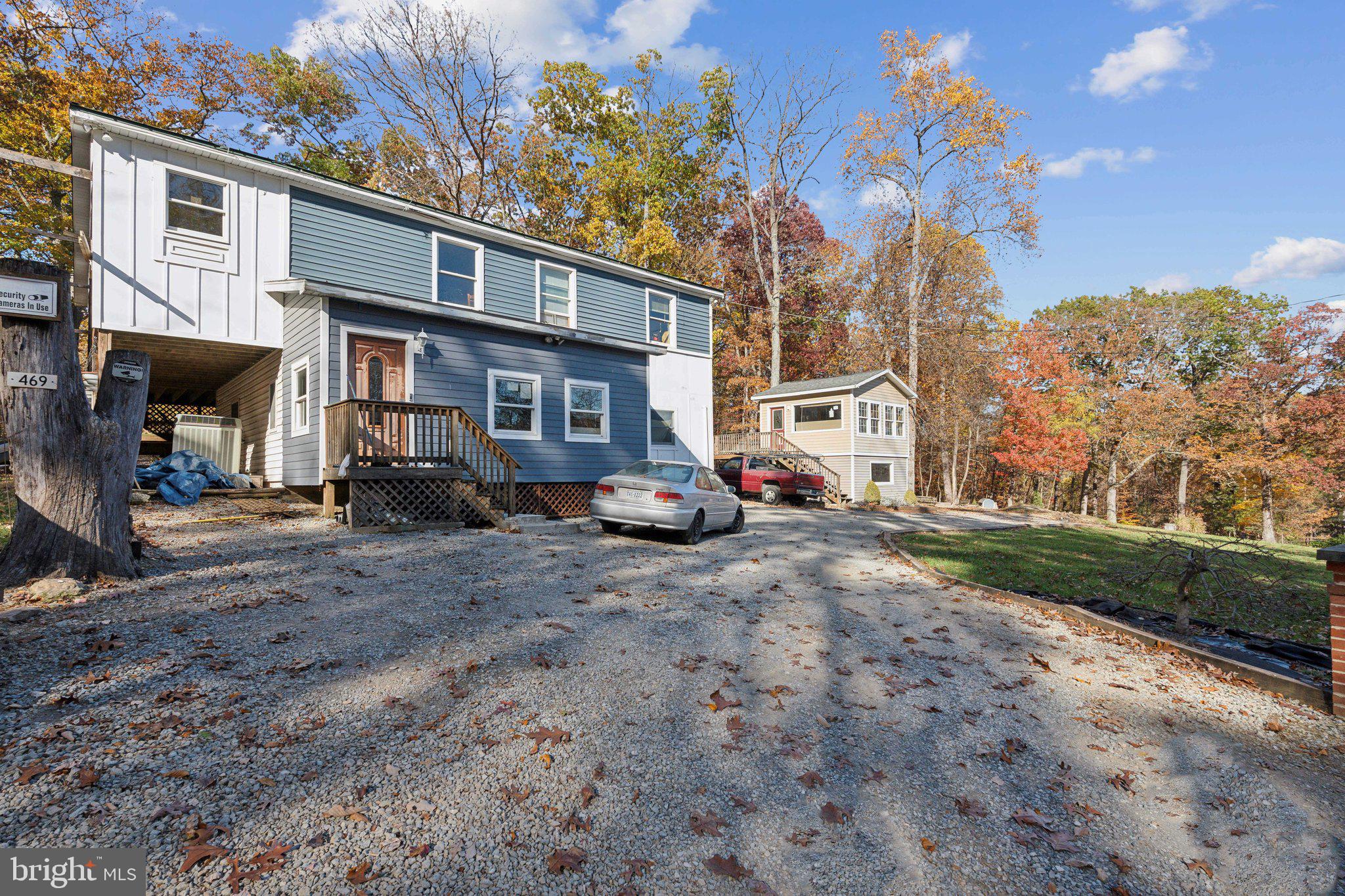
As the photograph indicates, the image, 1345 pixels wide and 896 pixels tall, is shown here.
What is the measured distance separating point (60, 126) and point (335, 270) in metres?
15.2

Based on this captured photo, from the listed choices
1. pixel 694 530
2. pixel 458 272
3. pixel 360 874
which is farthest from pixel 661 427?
pixel 360 874

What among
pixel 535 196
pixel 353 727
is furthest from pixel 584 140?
pixel 353 727

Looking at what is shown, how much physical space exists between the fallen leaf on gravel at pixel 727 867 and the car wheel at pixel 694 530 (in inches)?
294

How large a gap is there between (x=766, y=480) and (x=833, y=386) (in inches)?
288

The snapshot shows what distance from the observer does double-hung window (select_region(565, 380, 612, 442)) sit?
13.6 m

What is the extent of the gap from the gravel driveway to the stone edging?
0.20 m

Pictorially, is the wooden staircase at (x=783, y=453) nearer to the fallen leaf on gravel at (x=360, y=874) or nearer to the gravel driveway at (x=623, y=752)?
the gravel driveway at (x=623, y=752)

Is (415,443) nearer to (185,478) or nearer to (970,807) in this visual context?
(185,478)

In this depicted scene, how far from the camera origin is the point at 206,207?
11.4 metres

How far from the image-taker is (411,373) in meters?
11.4

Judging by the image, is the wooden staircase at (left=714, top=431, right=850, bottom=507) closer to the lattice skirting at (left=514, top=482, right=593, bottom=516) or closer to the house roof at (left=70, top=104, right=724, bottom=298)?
the lattice skirting at (left=514, top=482, right=593, bottom=516)

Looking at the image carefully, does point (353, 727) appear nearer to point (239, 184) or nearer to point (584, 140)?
point (239, 184)
